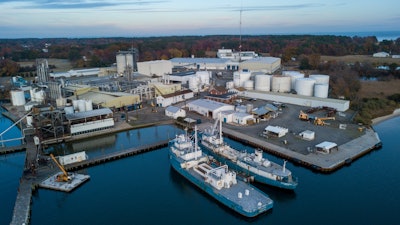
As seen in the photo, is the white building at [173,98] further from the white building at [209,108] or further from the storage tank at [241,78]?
the storage tank at [241,78]

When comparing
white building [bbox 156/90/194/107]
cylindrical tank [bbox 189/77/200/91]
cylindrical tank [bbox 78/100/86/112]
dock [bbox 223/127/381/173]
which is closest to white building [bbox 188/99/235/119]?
white building [bbox 156/90/194/107]

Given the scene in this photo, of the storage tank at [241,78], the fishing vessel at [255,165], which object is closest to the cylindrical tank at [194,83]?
the storage tank at [241,78]

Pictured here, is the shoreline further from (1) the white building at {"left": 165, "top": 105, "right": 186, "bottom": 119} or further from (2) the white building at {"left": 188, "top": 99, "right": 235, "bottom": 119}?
(1) the white building at {"left": 165, "top": 105, "right": 186, "bottom": 119}

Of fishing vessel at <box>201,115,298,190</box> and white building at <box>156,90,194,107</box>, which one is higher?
white building at <box>156,90,194,107</box>

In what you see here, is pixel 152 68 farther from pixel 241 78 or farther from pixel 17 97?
pixel 17 97

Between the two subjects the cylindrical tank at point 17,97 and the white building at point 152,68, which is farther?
the white building at point 152,68
